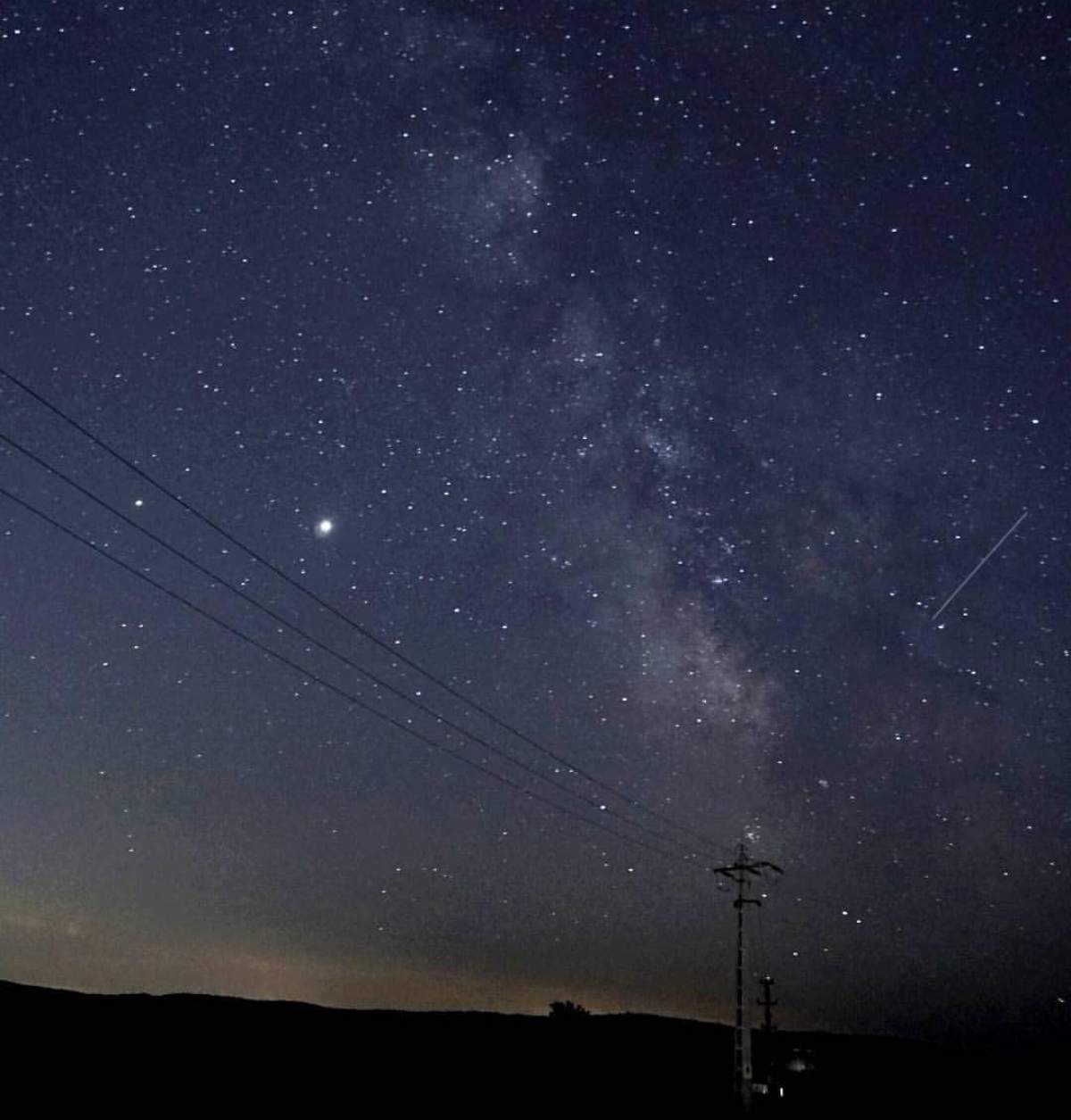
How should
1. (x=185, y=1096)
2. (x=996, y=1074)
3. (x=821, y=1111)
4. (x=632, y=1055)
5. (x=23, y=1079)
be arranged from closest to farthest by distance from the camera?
(x=23, y=1079) < (x=185, y=1096) < (x=821, y=1111) < (x=632, y=1055) < (x=996, y=1074)

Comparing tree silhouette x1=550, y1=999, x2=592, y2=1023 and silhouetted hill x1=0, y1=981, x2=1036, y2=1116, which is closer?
silhouetted hill x1=0, y1=981, x2=1036, y2=1116

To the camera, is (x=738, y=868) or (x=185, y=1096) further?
(x=738, y=868)

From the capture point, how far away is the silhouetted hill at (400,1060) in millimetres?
35156

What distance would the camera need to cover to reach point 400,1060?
46.9m

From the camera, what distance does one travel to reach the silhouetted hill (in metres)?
35.2

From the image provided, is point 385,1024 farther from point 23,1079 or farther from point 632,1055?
point 23,1079

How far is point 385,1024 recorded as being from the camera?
6481cm

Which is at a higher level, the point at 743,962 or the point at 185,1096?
the point at 743,962

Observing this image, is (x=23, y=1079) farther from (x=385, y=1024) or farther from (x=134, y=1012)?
(x=385, y=1024)

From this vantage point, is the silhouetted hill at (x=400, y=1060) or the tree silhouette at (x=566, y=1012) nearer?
the silhouetted hill at (x=400, y=1060)

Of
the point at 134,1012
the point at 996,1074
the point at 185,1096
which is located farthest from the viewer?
the point at 996,1074

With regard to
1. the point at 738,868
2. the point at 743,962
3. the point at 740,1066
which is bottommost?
the point at 740,1066

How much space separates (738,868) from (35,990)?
3636cm

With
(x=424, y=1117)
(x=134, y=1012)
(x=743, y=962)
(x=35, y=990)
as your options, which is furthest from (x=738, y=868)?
(x=35, y=990)
